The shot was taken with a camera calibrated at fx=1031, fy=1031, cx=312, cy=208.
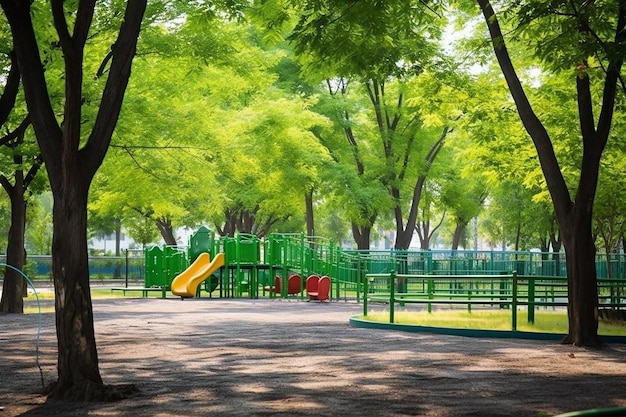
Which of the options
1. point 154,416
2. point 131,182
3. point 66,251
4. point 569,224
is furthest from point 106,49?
point 154,416

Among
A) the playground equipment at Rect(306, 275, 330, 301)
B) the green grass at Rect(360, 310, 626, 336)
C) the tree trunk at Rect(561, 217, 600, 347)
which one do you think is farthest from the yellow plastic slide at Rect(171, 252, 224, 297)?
the tree trunk at Rect(561, 217, 600, 347)

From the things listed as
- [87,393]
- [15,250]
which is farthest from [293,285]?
[87,393]

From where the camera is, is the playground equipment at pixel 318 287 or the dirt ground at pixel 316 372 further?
the playground equipment at pixel 318 287

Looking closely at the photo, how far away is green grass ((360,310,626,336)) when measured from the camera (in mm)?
19875

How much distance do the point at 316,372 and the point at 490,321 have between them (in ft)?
33.6

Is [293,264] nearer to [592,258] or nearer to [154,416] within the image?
[592,258]

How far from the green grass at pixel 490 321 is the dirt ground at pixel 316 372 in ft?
5.01

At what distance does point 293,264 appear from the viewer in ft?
126

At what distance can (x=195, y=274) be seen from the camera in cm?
3803

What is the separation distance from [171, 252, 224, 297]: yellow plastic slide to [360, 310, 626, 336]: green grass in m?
13.8

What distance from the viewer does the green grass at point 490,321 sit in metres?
19.9

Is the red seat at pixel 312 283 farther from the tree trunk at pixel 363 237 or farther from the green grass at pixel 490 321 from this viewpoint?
the tree trunk at pixel 363 237

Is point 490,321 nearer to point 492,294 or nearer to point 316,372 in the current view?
point 492,294

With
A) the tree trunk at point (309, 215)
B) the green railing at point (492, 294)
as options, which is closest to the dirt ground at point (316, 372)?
the green railing at point (492, 294)
